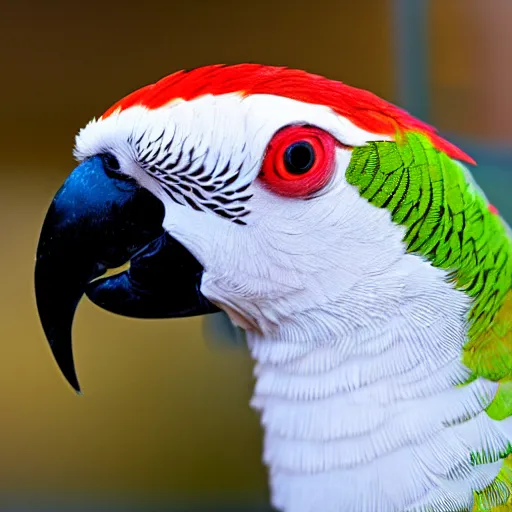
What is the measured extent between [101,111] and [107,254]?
1.72 metres

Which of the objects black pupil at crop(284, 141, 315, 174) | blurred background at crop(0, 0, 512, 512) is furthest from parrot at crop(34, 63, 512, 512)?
blurred background at crop(0, 0, 512, 512)

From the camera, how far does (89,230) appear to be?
79 centimetres

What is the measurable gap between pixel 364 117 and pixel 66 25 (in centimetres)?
198

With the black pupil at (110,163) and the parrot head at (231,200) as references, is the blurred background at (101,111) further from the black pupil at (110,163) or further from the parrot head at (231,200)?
the black pupil at (110,163)

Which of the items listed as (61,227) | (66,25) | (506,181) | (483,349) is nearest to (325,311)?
(483,349)

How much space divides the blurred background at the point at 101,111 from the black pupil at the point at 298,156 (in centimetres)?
→ 150

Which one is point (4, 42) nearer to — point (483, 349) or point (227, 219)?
point (227, 219)

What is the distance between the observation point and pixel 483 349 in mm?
812

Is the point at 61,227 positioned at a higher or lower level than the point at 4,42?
higher

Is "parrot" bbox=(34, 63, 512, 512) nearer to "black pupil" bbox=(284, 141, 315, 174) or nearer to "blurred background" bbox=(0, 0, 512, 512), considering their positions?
"black pupil" bbox=(284, 141, 315, 174)

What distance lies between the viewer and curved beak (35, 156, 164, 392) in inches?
31.2

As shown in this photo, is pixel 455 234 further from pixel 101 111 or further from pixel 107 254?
pixel 101 111

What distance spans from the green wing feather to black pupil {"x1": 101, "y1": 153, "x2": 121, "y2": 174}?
0.94 ft

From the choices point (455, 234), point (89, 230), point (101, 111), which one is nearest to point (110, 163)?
point (89, 230)
